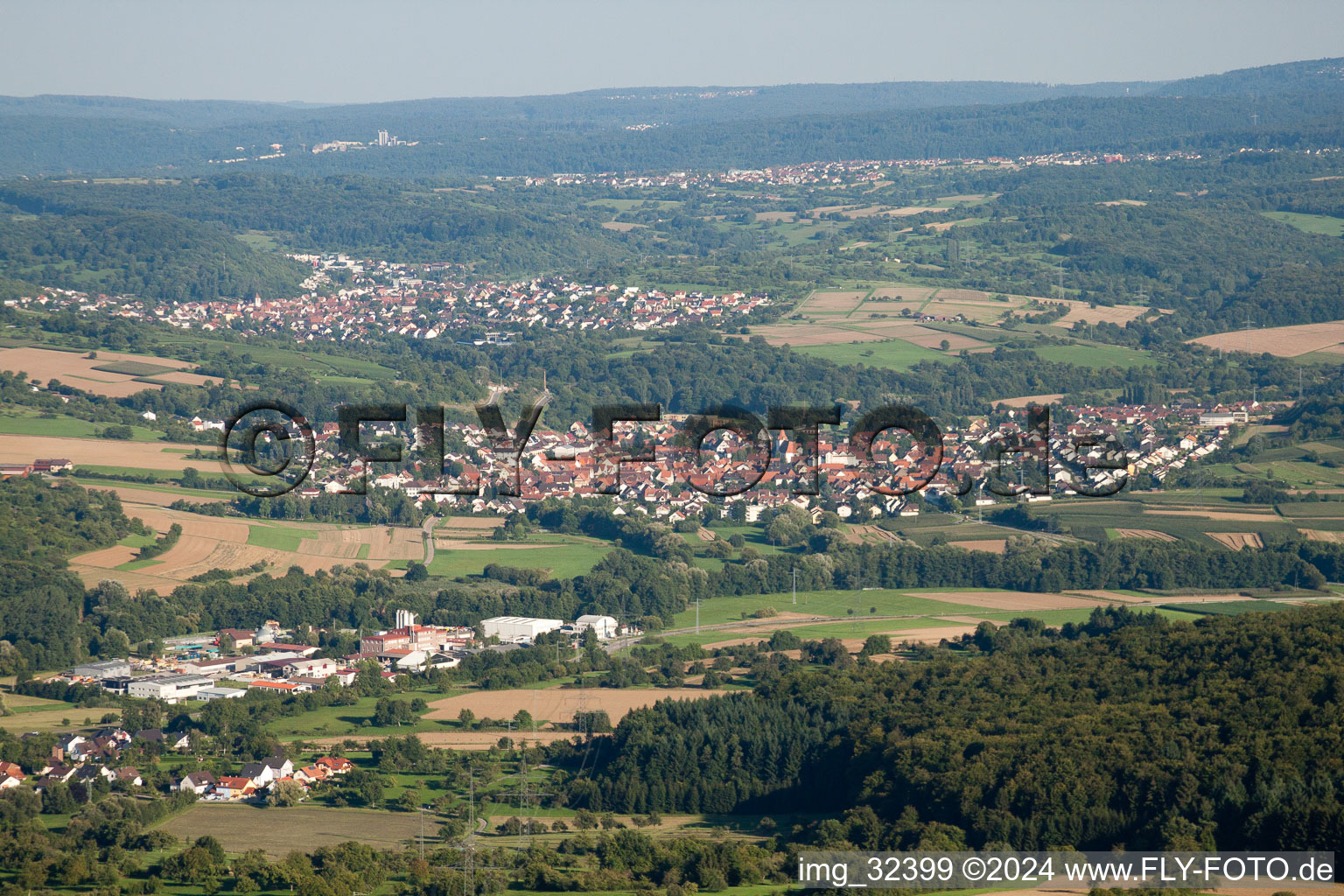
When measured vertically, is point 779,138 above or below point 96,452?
above

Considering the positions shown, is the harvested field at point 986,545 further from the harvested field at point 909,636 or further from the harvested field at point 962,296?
the harvested field at point 962,296

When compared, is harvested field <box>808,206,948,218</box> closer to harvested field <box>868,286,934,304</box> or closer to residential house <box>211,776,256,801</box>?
harvested field <box>868,286,934,304</box>

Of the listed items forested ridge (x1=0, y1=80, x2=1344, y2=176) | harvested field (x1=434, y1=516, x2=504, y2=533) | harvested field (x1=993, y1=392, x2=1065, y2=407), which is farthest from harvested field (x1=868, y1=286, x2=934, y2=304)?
forested ridge (x1=0, y1=80, x2=1344, y2=176)

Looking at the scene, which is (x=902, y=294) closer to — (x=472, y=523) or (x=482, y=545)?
(x=472, y=523)

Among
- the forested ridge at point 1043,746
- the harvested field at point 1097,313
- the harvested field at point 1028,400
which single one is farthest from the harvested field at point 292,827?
the harvested field at point 1097,313

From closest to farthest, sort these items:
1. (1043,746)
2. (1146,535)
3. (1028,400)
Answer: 1. (1043,746)
2. (1146,535)
3. (1028,400)

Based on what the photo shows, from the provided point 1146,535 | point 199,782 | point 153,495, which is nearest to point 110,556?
point 153,495

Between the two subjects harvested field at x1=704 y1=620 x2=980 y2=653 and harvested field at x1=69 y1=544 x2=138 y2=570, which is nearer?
harvested field at x1=704 y1=620 x2=980 y2=653

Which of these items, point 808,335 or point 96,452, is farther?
point 808,335
